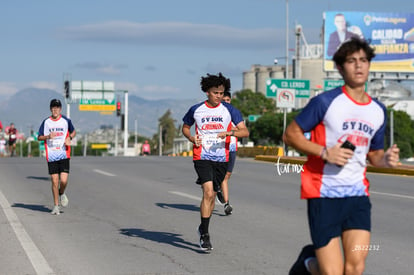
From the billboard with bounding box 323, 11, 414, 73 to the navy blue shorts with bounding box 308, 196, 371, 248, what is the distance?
6527cm

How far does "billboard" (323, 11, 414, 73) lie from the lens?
7006cm

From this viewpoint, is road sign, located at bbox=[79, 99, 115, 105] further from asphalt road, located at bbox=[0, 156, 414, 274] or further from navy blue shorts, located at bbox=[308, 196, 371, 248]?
navy blue shorts, located at bbox=[308, 196, 371, 248]

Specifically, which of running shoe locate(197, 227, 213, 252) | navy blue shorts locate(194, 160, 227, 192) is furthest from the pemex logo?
running shoe locate(197, 227, 213, 252)

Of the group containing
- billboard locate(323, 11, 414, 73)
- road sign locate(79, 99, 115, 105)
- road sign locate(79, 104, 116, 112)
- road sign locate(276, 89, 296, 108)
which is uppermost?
billboard locate(323, 11, 414, 73)

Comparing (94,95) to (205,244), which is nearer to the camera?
(205,244)

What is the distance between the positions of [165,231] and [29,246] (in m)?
2.10

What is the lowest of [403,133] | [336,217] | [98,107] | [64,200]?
[64,200]

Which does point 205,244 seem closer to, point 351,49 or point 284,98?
point 351,49

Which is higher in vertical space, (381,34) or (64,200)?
(381,34)

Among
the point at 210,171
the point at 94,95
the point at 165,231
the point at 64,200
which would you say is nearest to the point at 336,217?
the point at 210,171

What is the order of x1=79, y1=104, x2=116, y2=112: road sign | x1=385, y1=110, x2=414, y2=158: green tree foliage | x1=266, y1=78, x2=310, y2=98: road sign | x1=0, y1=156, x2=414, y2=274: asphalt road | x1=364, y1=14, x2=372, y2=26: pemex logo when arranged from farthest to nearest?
x1=385, y1=110, x2=414, y2=158: green tree foliage < x1=79, y1=104, x2=116, y2=112: road sign < x1=364, y1=14, x2=372, y2=26: pemex logo < x1=266, y1=78, x2=310, y2=98: road sign < x1=0, y1=156, x2=414, y2=274: asphalt road

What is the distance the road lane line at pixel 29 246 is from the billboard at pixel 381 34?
58712 mm

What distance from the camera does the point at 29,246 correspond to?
980cm

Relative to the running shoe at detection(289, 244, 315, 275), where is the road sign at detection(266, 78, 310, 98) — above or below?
above
